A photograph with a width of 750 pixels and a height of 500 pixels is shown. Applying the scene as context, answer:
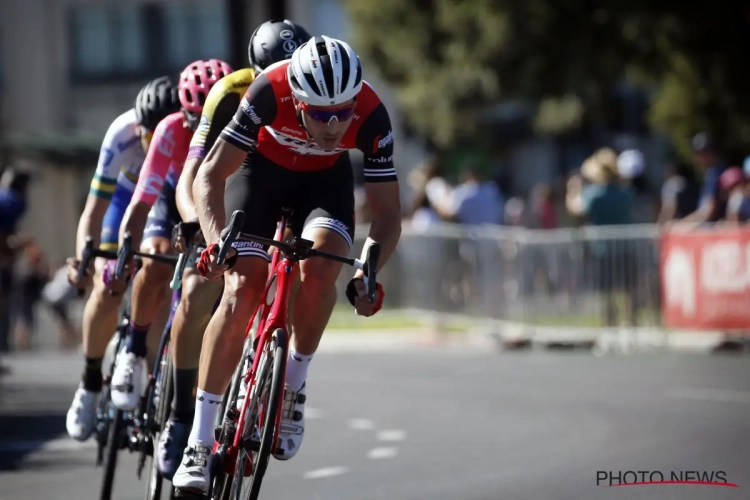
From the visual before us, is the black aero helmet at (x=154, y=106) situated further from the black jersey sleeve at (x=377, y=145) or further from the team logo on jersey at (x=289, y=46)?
the black jersey sleeve at (x=377, y=145)

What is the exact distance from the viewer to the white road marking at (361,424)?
11.0 meters

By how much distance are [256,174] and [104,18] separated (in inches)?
1687

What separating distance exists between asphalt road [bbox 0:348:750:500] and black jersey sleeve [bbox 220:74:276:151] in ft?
7.19

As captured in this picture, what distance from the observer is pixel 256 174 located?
702cm

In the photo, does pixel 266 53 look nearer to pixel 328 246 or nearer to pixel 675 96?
pixel 328 246

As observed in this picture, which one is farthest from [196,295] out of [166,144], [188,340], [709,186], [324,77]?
[709,186]

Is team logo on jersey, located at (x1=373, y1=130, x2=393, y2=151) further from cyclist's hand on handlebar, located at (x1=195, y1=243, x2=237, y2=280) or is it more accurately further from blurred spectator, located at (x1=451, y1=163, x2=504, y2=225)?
blurred spectator, located at (x1=451, y1=163, x2=504, y2=225)

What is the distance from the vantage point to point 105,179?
A: 8.41m

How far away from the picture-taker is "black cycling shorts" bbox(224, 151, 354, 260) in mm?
6949

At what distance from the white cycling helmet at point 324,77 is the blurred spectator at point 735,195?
10.1m

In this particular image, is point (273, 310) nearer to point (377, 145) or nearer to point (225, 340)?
point (225, 340)

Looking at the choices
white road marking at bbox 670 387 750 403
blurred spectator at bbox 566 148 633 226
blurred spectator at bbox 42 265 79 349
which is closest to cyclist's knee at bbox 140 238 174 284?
white road marking at bbox 670 387 750 403

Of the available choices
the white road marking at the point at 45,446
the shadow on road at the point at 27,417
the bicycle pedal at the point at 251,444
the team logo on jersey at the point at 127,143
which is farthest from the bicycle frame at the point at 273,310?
the white road marking at the point at 45,446

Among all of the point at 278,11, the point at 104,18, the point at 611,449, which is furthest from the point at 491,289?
the point at 104,18
